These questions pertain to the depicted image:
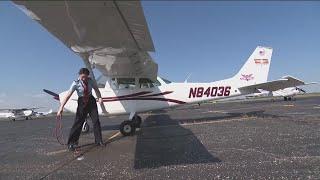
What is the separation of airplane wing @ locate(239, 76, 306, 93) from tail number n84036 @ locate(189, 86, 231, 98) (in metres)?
0.79

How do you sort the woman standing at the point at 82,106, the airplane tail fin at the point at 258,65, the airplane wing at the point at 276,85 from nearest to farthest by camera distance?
the woman standing at the point at 82,106
the airplane wing at the point at 276,85
the airplane tail fin at the point at 258,65

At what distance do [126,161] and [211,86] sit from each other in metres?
7.49

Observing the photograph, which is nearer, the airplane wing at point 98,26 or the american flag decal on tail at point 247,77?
the airplane wing at point 98,26

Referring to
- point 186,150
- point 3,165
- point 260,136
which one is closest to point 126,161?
point 186,150

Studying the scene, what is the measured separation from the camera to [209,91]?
12.3 meters

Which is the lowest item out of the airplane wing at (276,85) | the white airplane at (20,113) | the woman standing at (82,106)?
the white airplane at (20,113)

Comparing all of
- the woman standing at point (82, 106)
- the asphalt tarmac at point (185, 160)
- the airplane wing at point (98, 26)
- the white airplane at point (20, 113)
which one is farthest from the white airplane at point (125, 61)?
the white airplane at point (20, 113)

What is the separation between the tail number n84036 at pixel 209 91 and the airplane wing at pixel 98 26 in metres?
3.26

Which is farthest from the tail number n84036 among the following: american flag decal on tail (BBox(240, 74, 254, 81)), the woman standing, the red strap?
the red strap

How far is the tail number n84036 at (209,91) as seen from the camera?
476 inches

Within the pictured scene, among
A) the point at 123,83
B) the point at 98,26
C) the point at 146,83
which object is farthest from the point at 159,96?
the point at 98,26

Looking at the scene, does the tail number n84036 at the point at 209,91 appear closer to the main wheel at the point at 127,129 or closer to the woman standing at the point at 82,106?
the main wheel at the point at 127,129

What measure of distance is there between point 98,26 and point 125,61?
3925 mm

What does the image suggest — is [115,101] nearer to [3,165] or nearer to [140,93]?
[140,93]
